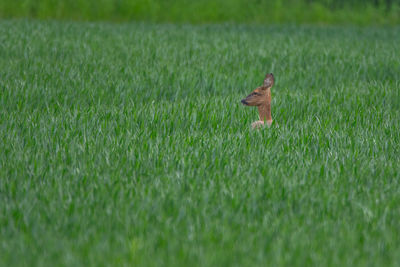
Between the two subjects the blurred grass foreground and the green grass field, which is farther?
the blurred grass foreground

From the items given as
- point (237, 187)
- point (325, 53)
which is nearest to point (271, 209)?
point (237, 187)

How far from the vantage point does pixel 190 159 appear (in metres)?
4.24

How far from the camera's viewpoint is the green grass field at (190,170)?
2.93 metres

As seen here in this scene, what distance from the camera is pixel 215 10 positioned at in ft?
60.8

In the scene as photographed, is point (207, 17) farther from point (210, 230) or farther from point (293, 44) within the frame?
point (210, 230)

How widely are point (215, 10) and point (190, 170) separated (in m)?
15.3

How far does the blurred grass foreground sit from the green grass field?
26.4ft

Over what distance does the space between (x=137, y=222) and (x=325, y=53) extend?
7.79 m

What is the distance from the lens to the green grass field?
293 centimetres

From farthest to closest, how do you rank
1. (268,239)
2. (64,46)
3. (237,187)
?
(64,46) < (237,187) < (268,239)

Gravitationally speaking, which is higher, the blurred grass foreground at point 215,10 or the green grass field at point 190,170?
the blurred grass foreground at point 215,10

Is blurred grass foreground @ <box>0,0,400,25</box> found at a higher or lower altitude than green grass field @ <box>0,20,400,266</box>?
higher

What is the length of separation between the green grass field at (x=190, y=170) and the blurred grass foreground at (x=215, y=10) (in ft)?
26.4

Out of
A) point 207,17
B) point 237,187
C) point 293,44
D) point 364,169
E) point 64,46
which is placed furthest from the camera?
point 207,17
